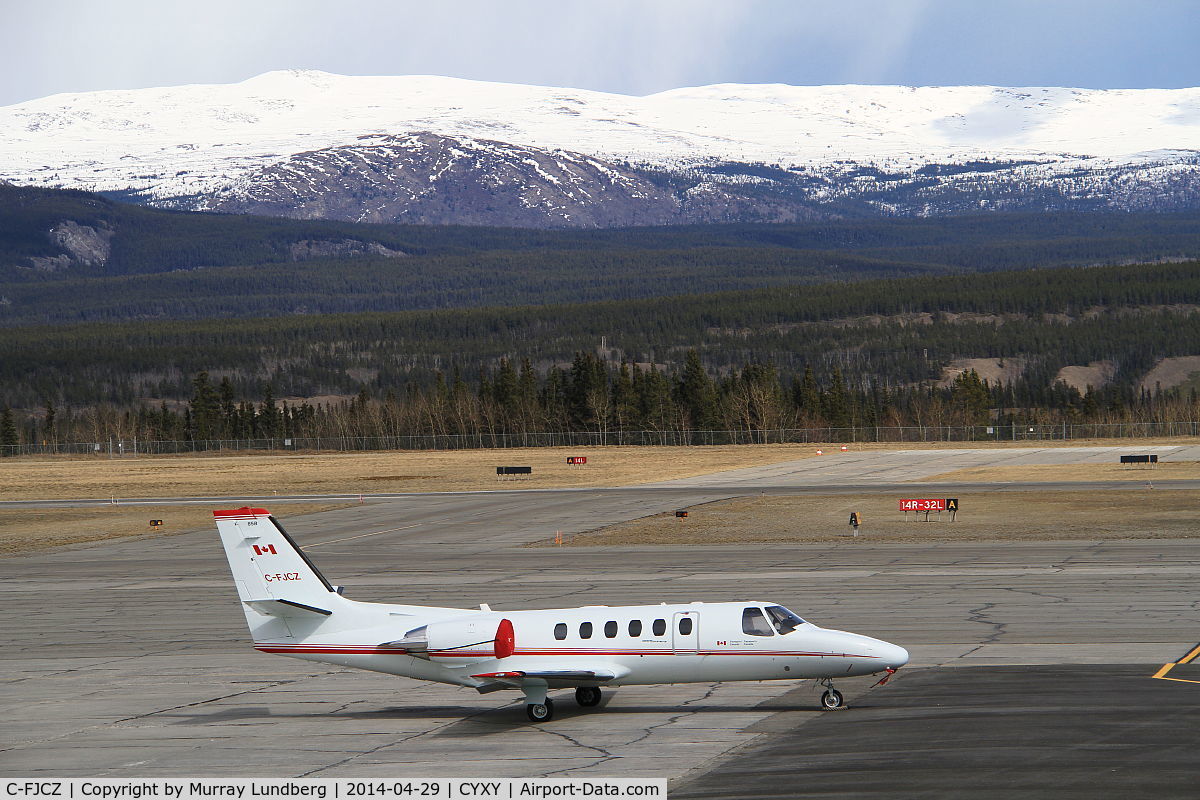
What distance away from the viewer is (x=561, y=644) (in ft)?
87.2

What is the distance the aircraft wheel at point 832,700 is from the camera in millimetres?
26359

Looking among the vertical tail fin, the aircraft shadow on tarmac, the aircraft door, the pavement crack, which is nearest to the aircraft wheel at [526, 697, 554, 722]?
the aircraft shadow on tarmac

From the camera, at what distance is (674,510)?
79250mm

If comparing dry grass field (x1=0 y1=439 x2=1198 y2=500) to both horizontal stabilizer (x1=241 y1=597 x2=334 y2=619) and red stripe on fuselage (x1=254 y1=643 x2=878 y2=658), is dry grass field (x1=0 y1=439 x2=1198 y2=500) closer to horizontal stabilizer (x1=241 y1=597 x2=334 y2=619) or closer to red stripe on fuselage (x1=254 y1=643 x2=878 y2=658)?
red stripe on fuselage (x1=254 y1=643 x2=878 y2=658)

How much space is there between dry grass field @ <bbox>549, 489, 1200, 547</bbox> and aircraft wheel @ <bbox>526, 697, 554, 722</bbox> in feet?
112

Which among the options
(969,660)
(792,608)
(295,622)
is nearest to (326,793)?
(295,622)

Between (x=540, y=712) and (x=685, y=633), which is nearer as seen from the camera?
(x=685, y=633)

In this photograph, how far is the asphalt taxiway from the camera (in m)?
23.1

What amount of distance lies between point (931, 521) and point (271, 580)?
148 feet

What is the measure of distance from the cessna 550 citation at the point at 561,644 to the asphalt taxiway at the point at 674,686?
99 cm

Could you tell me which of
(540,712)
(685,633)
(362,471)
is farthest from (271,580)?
(362,471)

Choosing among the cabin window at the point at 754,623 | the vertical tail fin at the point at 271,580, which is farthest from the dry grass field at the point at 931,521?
the vertical tail fin at the point at 271,580

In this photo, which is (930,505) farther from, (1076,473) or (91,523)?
(91,523)

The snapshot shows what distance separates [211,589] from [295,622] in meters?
24.1
